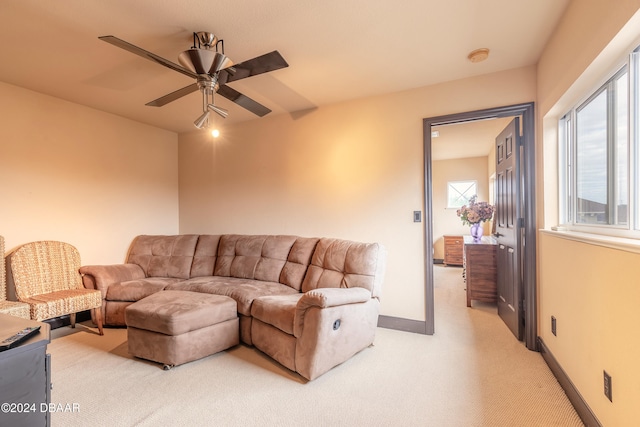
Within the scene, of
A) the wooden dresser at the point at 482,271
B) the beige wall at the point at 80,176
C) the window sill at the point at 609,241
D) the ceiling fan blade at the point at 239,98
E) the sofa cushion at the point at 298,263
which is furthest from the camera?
the wooden dresser at the point at 482,271

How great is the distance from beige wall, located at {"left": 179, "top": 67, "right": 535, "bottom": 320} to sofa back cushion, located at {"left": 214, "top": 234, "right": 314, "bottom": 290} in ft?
1.19

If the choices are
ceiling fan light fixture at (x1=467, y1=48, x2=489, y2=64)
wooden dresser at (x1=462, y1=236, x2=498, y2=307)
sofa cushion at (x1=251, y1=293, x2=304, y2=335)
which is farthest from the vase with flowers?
sofa cushion at (x1=251, y1=293, x2=304, y2=335)

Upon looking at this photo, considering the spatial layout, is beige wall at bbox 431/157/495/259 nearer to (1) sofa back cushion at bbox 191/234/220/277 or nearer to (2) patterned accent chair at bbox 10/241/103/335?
(1) sofa back cushion at bbox 191/234/220/277

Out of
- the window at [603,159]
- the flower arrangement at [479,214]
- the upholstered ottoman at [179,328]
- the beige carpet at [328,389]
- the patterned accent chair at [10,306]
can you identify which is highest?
the window at [603,159]

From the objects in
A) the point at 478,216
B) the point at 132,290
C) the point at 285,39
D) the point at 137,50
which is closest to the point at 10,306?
the point at 132,290

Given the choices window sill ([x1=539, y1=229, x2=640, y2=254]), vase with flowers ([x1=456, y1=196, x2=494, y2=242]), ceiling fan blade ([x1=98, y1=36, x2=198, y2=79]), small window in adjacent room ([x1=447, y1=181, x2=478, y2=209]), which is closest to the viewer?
window sill ([x1=539, y1=229, x2=640, y2=254])

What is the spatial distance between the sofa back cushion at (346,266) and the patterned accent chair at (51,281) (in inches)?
83.2

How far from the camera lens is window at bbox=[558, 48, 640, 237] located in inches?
57.1

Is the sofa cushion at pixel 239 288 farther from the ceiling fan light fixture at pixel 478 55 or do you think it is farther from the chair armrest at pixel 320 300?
the ceiling fan light fixture at pixel 478 55

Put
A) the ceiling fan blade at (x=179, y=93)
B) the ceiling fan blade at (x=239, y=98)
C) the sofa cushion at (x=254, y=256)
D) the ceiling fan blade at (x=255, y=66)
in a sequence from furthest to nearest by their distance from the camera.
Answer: the sofa cushion at (x=254, y=256), the ceiling fan blade at (x=239, y=98), the ceiling fan blade at (x=179, y=93), the ceiling fan blade at (x=255, y=66)

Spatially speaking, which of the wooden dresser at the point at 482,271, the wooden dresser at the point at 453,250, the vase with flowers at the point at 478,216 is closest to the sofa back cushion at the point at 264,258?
the wooden dresser at the point at 482,271

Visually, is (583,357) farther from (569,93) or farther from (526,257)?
(569,93)

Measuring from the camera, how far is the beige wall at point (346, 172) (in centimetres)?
308

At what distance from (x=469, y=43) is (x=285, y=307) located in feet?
8.12
